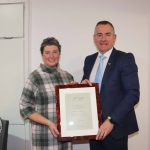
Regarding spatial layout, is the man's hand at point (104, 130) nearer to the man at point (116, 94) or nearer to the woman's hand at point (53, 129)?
the man at point (116, 94)

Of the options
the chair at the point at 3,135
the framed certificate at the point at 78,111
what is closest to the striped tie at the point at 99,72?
the framed certificate at the point at 78,111

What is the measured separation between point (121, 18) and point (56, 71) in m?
1.09

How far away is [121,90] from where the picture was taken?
157 cm

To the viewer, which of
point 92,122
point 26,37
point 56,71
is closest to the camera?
point 92,122

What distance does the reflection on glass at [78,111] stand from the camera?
57.7 inches

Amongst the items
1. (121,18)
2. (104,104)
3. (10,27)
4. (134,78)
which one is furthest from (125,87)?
(10,27)

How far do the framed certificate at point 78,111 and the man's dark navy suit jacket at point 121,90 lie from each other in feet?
0.29

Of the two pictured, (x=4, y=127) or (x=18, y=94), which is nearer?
(x=4, y=127)

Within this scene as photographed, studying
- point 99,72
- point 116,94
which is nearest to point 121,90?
point 116,94

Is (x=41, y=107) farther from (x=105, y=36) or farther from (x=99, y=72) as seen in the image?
(x=105, y=36)

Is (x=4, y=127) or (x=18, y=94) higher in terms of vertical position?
(x=18, y=94)

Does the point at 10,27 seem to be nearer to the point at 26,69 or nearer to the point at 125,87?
the point at 26,69

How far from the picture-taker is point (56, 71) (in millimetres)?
1662

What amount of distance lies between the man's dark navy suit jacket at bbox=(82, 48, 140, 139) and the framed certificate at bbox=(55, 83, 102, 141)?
9cm
